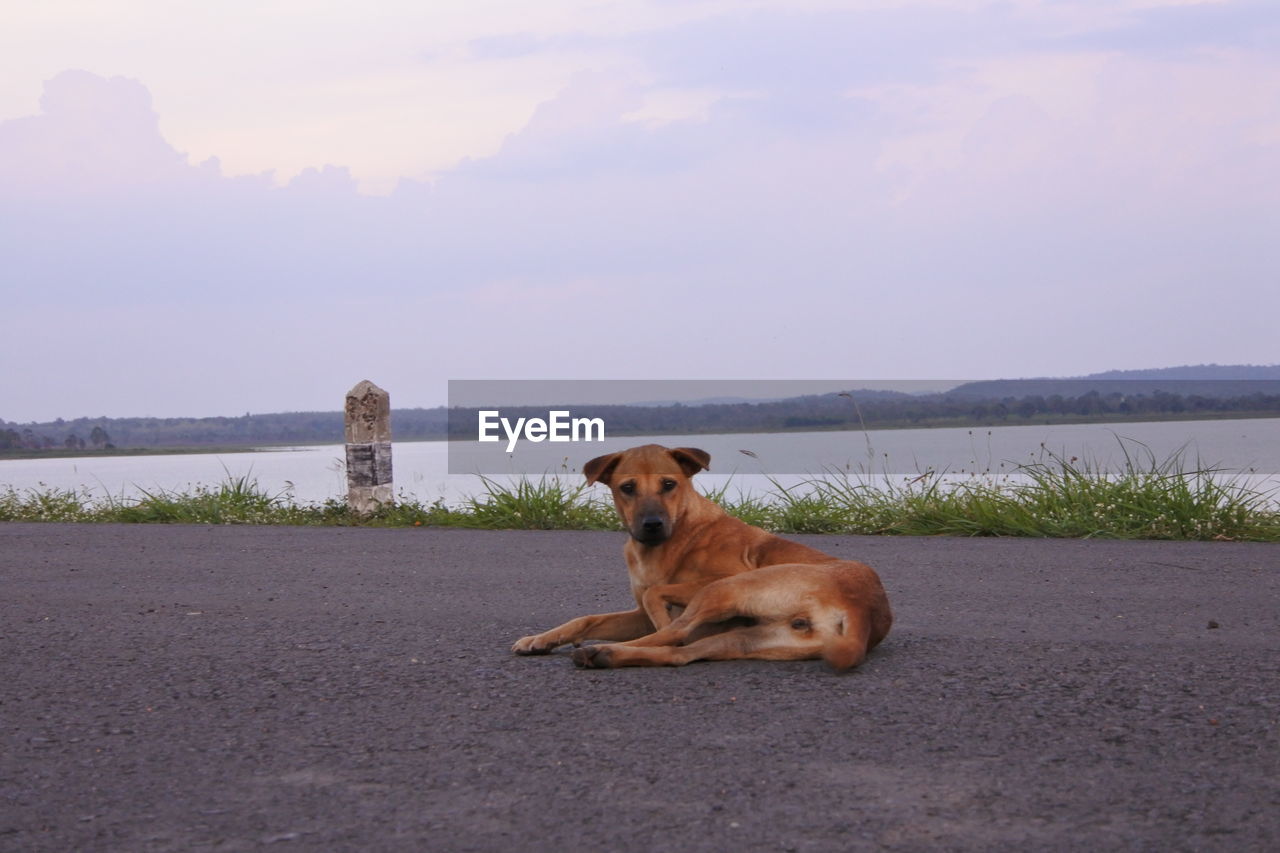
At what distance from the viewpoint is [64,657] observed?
586 centimetres

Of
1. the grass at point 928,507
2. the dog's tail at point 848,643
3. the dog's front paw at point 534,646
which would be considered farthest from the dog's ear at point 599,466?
the grass at point 928,507

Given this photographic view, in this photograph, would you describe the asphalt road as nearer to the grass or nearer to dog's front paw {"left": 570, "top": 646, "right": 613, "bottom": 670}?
dog's front paw {"left": 570, "top": 646, "right": 613, "bottom": 670}

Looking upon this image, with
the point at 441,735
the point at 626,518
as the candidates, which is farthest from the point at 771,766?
the point at 626,518

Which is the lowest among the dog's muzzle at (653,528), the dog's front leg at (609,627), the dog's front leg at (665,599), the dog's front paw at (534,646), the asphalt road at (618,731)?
the asphalt road at (618,731)

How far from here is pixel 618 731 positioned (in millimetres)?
4246

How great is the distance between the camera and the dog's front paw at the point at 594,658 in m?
5.21

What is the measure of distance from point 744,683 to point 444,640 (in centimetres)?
188

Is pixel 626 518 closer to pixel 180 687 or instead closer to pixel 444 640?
pixel 444 640

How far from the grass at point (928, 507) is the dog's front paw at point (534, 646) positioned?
4.78m

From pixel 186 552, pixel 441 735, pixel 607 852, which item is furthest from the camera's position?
pixel 186 552

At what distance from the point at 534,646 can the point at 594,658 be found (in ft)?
1.78

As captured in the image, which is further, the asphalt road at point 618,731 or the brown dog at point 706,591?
the brown dog at point 706,591

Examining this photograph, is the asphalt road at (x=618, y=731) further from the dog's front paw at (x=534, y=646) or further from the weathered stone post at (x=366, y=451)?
the weathered stone post at (x=366, y=451)

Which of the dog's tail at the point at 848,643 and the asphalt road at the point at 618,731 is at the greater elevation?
the dog's tail at the point at 848,643
